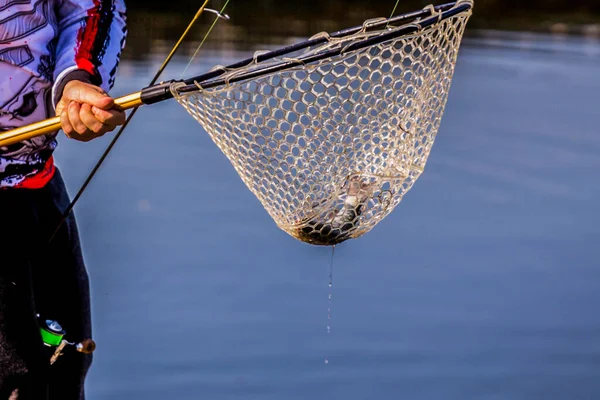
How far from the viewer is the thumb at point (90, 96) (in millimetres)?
1788

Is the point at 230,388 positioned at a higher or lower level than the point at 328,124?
lower

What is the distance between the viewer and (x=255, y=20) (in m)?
8.92

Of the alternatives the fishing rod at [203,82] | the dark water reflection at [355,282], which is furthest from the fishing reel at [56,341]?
the dark water reflection at [355,282]

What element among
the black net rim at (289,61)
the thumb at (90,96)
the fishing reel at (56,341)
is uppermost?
the black net rim at (289,61)

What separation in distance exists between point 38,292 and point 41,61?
47cm

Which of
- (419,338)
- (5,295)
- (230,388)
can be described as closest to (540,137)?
(419,338)

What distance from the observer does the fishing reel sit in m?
2.12

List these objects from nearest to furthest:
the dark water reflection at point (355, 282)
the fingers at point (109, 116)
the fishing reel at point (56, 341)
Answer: the fingers at point (109, 116)
the fishing reel at point (56, 341)
the dark water reflection at point (355, 282)

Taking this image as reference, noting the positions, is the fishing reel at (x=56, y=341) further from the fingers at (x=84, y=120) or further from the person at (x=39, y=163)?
the fingers at (x=84, y=120)

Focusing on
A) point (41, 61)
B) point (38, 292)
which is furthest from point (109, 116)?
point (38, 292)

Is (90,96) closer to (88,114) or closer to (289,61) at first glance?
(88,114)

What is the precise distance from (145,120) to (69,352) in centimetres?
396

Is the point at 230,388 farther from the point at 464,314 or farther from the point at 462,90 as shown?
the point at 462,90

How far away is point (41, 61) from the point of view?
2004mm
